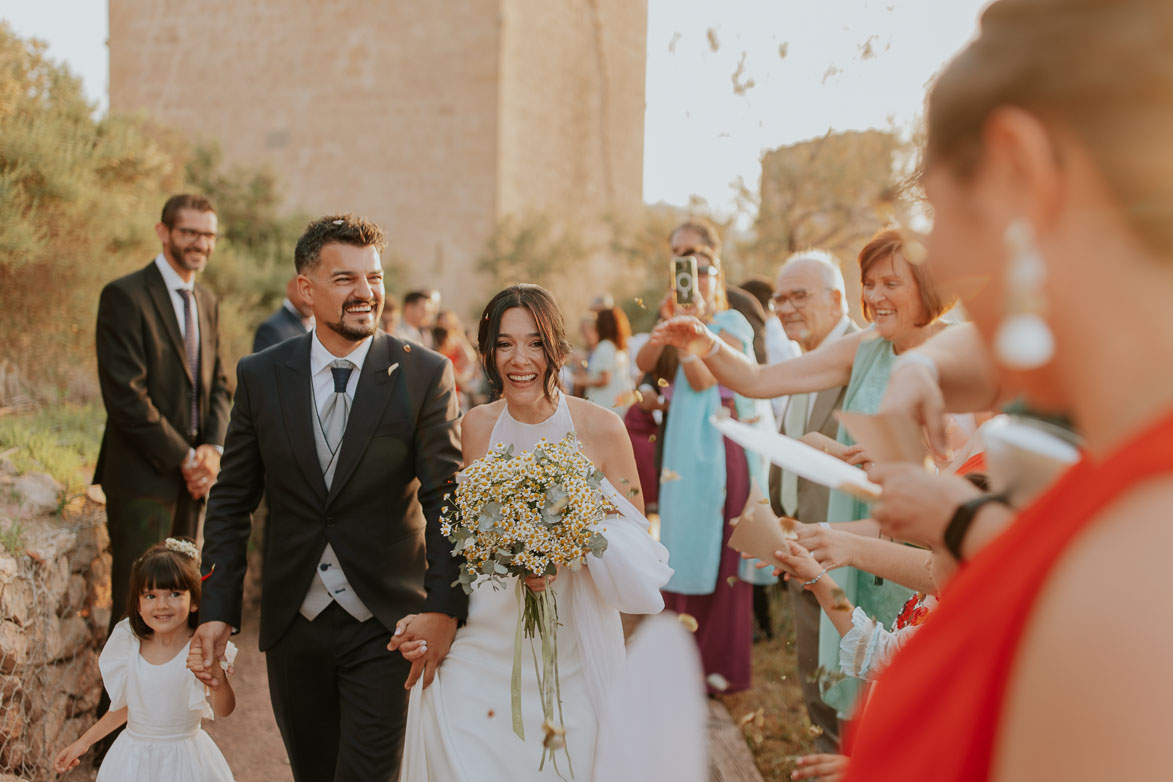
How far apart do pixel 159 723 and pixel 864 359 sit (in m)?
3.15

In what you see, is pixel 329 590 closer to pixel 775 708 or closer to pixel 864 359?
pixel 864 359

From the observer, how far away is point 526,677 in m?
3.41

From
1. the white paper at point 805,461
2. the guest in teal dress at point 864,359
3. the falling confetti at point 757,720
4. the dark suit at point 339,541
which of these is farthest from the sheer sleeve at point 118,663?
the white paper at point 805,461

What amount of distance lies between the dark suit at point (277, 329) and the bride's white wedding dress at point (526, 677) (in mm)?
3568

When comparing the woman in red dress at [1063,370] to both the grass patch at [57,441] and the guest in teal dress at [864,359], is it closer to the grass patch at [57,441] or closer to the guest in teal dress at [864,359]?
the guest in teal dress at [864,359]

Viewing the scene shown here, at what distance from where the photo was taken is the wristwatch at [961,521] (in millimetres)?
1119

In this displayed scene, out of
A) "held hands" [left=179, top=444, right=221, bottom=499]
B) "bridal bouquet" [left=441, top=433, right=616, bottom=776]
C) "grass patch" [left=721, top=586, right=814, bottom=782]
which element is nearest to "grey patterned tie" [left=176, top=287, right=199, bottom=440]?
"held hands" [left=179, top=444, right=221, bottom=499]

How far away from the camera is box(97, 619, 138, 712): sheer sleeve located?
3.79 metres

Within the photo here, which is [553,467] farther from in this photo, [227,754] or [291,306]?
[291,306]

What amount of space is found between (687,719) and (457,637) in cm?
249

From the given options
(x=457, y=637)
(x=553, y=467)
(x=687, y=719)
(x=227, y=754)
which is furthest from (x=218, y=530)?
(x=687, y=719)

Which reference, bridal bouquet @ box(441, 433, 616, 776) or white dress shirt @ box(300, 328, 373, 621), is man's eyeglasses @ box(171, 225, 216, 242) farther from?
bridal bouquet @ box(441, 433, 616, 776)

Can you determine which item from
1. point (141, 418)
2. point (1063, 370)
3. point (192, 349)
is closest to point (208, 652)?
point (141, 418)

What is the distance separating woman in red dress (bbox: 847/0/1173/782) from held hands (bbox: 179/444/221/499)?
488cm
